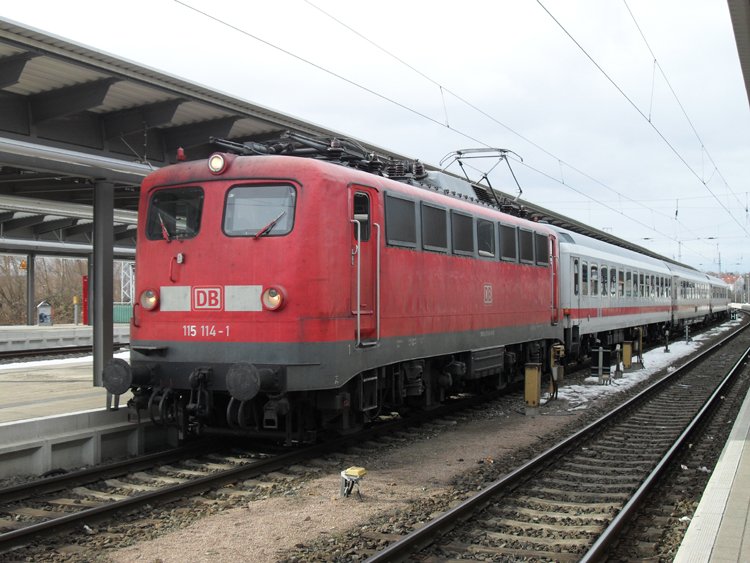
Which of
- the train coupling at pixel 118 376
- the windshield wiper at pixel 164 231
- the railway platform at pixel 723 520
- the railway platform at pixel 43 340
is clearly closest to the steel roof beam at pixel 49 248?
the railway platform at pixel 43 340

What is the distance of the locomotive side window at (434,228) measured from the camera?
1029 cm

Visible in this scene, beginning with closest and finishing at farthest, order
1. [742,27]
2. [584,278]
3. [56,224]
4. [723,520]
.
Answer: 1. [723,520]
2. [742,27]
3. [584,278]
4. [56,224]

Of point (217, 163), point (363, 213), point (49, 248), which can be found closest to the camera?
point (217, 163)

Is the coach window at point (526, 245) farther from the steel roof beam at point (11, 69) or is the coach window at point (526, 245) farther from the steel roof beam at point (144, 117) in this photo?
the steel roof beam at point (11, 69)

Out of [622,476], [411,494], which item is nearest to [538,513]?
[411,494]

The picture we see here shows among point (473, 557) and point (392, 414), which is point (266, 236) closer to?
point (473, 557)

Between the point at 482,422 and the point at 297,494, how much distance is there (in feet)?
16.8

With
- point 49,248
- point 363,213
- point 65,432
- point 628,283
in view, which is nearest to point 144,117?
point 363,213

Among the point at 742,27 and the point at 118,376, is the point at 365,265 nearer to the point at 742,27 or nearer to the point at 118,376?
the point at 118,376

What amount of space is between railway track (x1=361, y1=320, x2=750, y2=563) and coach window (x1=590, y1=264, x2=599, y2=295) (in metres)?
8.64

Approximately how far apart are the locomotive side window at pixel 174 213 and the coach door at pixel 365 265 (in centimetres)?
181

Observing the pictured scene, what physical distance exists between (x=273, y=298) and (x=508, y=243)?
6264 millimetres

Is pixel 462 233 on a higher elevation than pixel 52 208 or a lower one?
lower

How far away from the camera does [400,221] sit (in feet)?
31.7
